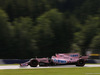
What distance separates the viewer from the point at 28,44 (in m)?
39.7

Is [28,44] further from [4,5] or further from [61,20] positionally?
[4,5]

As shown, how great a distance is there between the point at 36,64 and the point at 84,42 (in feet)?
97.8

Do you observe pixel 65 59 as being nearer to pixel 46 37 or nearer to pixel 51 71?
pixel 51 71

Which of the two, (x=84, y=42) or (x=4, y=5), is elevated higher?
(x=4, y=5)

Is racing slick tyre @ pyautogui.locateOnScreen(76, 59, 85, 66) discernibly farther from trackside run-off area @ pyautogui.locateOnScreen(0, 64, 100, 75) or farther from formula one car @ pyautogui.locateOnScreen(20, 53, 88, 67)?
trackside run-off area @ pyautogui.locateOnScreen(0, 64, 100, 75)

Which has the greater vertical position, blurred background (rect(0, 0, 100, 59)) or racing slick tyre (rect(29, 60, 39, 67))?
blurred background (rect(0, 0, 100, 59))

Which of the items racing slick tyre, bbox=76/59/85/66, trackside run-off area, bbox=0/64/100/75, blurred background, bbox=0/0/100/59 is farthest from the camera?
blurred background, bbox=0/0/100/59

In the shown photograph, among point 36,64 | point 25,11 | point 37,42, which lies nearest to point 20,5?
point 25,11

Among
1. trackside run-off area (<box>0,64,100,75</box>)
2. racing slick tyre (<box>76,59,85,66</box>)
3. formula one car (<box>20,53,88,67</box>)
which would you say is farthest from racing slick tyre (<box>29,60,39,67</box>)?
racing slick tyre (<box>76,59,85,66</box>)

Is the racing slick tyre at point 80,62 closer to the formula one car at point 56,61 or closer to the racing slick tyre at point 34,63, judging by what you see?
the formula one car at point 56,61

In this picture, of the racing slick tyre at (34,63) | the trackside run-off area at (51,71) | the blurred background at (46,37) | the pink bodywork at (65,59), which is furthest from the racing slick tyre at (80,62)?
the blurred background at (46,37)

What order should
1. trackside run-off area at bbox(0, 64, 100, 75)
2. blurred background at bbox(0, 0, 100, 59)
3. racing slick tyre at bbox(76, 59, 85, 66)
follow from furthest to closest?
1. blurred background at bbox(0, 0, 100, 59)
2. racing slick tyre at bbox(76, 59, 85, 66)
3. trackside run-off area at bbox(0, 64, 100, 75)

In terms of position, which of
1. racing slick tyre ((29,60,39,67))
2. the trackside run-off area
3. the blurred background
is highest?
the blurred background

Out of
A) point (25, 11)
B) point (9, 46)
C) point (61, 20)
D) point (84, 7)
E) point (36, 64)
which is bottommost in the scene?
point (36, 64)
